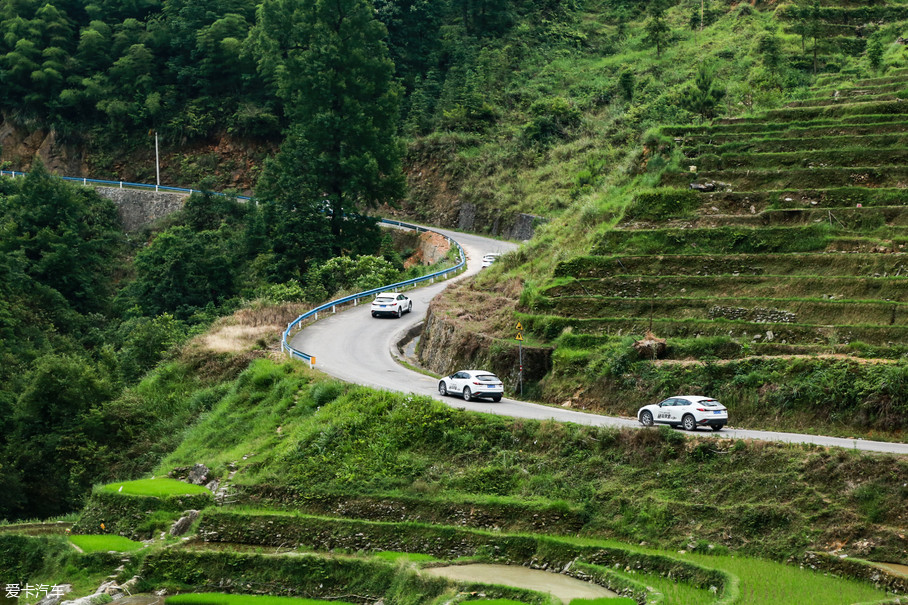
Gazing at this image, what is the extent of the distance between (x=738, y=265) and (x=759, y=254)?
1.04 meters

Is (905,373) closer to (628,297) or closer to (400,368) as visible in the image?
(628,297)

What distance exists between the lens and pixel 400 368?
41.8 meters

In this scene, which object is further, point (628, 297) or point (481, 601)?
point (628, 297)

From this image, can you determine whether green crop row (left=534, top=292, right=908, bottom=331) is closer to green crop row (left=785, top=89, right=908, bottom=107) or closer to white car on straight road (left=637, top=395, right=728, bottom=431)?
white car on straight road (left=637, top=395, right=728, bottom=431)

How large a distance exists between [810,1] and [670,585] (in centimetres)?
5711

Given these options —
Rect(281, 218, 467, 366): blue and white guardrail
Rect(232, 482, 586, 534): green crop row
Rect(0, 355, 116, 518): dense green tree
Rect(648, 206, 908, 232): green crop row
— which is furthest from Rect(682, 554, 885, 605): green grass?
Rect(0, 355, 116, 518): dense green tree

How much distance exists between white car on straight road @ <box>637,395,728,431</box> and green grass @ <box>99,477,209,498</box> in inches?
604

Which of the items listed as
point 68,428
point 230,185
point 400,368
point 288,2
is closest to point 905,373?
point 400,368

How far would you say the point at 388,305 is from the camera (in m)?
51.4

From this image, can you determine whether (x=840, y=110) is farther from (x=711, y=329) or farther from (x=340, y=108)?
(x=340, y=108)

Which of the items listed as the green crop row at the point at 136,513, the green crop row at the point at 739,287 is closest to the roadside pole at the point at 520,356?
the green crop row at the point at 739,287

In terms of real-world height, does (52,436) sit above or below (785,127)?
below

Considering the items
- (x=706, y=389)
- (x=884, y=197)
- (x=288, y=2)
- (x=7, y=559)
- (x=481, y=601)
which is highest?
(x=288, y=2)

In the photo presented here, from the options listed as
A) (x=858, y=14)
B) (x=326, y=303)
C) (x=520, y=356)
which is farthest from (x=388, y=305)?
(x=858, y=14)
